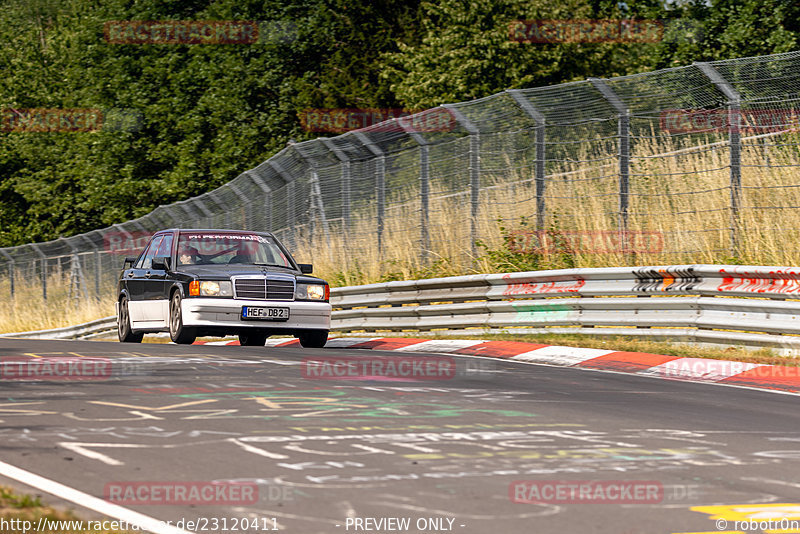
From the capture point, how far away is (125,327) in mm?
17547

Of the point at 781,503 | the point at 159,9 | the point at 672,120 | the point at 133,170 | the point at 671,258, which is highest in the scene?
the point at 159,9

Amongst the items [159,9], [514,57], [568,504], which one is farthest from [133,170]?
[568,504]

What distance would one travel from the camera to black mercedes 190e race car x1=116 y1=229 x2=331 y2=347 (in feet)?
47.9

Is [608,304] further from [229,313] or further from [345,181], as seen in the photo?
[345,181]

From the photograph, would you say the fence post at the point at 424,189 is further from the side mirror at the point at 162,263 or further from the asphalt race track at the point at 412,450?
the asphalt race track at the point at 412,450

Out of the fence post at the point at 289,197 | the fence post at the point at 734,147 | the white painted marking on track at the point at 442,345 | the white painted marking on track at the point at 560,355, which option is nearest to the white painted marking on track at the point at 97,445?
the white painted marking on track at the point at 560,355

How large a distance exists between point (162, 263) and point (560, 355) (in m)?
5.58

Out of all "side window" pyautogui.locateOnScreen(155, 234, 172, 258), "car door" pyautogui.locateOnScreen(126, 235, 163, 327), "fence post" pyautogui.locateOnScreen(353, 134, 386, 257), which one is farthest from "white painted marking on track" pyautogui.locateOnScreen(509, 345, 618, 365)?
"fence post" pyautogui.locateOnScreen(353, 134, 386, 257)

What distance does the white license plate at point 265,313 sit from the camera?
47.9 ft

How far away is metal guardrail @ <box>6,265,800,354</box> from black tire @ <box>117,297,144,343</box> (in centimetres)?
349

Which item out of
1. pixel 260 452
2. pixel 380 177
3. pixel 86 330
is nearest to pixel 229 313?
Answer: pixel 380 177

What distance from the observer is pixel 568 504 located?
17.9 ft

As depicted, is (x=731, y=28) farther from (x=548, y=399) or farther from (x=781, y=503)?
(x=781, y=503)

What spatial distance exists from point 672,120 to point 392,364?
6.58 meters
